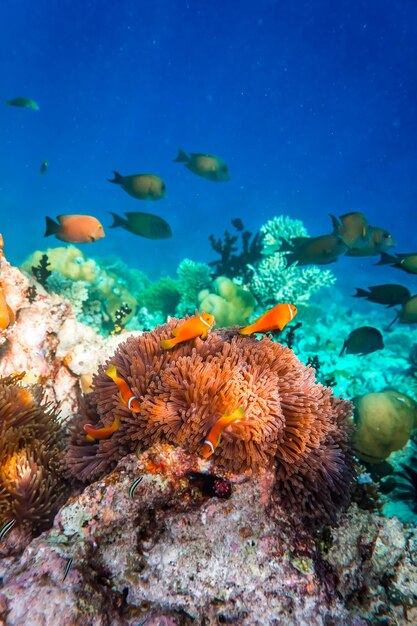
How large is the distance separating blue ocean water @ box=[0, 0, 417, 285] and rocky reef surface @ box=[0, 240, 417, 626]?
27798 mm

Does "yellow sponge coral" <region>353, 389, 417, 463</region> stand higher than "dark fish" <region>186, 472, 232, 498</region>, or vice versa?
"yellow sponge coral" <region>353, 389, 417, 463</region>

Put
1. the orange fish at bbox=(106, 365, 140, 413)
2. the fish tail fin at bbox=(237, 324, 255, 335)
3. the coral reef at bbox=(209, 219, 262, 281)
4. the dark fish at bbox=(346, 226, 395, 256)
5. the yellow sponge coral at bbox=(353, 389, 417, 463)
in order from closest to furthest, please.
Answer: the orange fish at bbox=(106, 365, 140, 413), the fish tail fin at bbox=(237, 324, 255, 335), the yellow sponge coral at bbox=(353, 389, 417, 463), the dark fish at bbox=(346, 226, 395, 256), the coral reef at bbox=(209, 219, 262, 281)

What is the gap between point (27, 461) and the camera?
250cm

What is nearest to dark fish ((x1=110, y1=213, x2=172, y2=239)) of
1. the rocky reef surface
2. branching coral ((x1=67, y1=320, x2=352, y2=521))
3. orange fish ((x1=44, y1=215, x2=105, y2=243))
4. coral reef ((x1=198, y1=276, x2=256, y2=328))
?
orange fish ((x1=44, y1=215, x2=105, y2=243))

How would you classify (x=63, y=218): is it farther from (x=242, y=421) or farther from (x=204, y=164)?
(x=242, y=421)

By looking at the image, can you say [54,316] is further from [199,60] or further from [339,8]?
[199,60]

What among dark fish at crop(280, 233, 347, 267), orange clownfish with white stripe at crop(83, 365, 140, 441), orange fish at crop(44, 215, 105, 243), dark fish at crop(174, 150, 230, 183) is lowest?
orange clownfish with white stripe at crop(83, 365, 140, 441)

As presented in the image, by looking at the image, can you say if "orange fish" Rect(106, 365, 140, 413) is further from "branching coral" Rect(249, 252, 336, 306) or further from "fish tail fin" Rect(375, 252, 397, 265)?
"branching coral" Rect(249, 252, 336, 306)

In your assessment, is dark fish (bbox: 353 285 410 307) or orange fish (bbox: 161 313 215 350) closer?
orange fish (bbox: 161 313 215 350)

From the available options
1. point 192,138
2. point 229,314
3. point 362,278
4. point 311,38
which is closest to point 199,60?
point 192,138

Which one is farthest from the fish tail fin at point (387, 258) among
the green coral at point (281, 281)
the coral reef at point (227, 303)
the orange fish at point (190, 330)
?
the orange fish at point (190, 330)

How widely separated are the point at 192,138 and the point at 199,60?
1694 centimetres

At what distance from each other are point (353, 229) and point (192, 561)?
17.2ft

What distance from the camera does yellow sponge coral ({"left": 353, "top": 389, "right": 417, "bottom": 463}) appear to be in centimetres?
441
